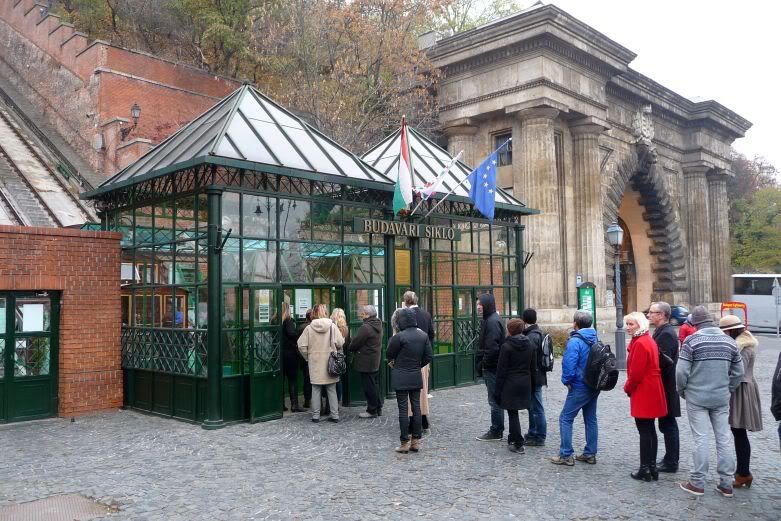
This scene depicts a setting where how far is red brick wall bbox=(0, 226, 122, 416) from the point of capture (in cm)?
1085

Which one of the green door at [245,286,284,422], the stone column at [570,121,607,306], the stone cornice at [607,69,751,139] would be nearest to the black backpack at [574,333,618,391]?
the green door at [245,286,284,422]

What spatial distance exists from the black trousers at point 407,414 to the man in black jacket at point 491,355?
1.15 metres

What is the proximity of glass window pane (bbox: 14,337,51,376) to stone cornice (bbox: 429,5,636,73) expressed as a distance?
20242 mm

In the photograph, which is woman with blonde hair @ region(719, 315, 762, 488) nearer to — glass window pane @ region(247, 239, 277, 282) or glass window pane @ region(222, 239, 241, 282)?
glass window pane @ region(247, 239, 277, 282)

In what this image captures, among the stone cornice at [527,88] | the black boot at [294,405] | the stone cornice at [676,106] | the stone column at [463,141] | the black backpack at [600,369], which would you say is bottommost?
the black boot at [294,405]

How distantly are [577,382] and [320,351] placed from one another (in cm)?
458

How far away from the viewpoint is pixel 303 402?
12.9 metres

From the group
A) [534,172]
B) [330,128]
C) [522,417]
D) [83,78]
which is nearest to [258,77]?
[83,78]

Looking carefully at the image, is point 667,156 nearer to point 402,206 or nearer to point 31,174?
point 402,206

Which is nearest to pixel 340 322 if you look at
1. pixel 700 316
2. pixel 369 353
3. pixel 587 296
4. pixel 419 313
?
pixel 369 353

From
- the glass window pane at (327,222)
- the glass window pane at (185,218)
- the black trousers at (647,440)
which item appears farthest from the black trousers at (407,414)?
the glass window pane at (185,218)

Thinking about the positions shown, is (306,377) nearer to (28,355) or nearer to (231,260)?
(231,260)

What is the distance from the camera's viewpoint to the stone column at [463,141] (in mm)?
Result: 27609

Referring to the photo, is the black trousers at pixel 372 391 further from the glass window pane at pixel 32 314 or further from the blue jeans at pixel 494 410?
the glass window pane at pixel 32 314
